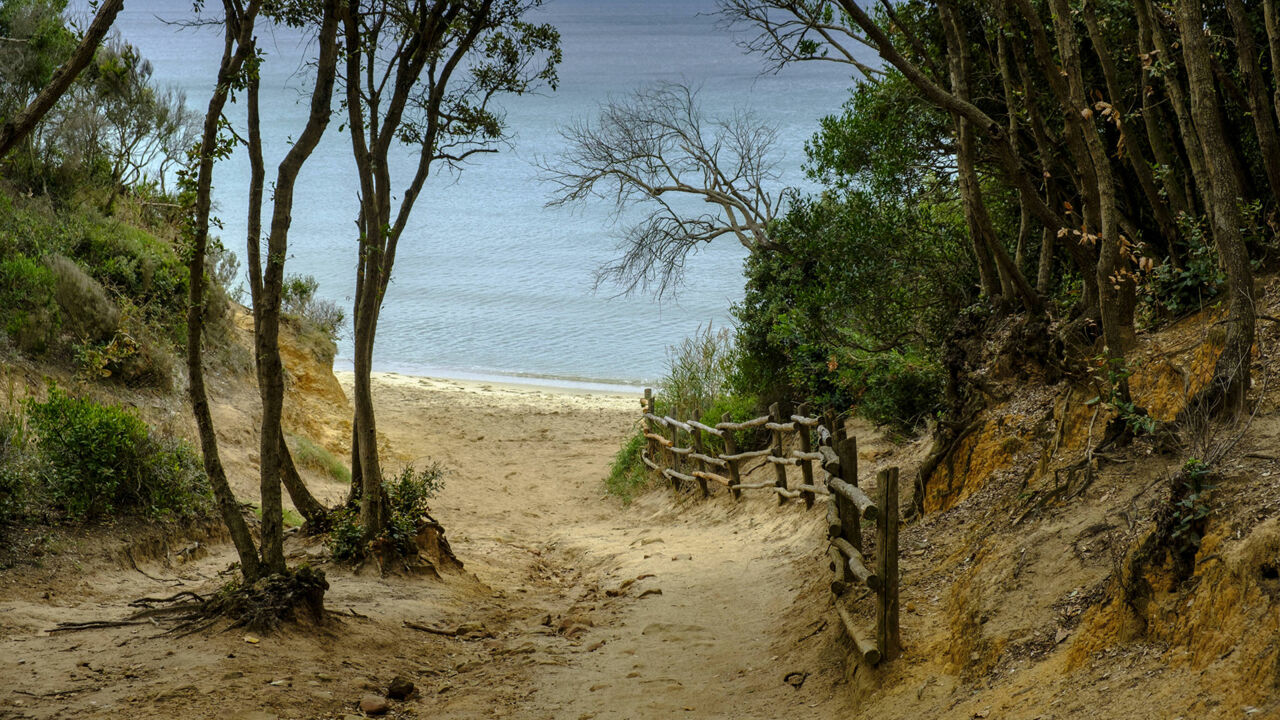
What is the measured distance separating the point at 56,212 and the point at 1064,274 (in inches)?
475

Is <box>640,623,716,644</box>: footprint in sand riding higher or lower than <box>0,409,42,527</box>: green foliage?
lower

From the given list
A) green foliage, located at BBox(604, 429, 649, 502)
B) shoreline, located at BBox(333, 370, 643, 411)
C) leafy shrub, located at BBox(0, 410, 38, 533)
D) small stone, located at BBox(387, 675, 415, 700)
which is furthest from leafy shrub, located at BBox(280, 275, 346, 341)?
small stone, located at BBox(387, 675, 415, 700)

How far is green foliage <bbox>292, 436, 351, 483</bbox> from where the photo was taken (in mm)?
12281

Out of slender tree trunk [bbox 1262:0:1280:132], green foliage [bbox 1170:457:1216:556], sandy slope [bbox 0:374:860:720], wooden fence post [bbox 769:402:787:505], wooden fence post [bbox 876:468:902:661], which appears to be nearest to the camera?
green foliage [bbox 1170:457:1216:556]

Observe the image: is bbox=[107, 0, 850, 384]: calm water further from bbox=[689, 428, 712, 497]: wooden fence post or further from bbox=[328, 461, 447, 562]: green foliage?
bbox=[689, 428, 712, 497]: wooden fence post

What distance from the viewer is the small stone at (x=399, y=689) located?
17.5 ft

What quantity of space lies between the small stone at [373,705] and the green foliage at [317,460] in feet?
24.9

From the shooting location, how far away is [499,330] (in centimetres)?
3484

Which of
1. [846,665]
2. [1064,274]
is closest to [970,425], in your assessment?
[1064,274]

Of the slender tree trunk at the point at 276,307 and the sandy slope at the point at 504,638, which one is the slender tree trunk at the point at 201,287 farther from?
the sandy slope at the point at 504,638

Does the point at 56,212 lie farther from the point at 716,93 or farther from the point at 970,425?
the point at 716,93

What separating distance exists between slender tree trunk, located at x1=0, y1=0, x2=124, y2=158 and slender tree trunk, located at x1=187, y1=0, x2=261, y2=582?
4.93ft

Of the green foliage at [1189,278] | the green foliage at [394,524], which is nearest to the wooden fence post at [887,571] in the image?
the green foliage at [1189,278]

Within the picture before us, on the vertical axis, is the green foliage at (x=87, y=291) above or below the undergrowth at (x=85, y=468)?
above
